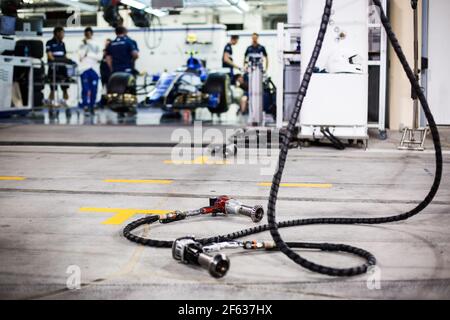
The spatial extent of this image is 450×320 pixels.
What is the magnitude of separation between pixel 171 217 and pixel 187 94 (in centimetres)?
851

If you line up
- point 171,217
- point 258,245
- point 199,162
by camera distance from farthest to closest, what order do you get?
point 199,162, point 171,217, point 258,245

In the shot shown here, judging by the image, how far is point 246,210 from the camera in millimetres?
3467

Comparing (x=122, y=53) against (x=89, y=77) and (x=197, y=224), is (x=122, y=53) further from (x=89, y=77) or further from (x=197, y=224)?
(x=197, y=224)

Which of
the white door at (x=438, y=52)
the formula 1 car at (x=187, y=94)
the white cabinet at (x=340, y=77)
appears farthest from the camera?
the formula 1 car at (x=187, y=94)

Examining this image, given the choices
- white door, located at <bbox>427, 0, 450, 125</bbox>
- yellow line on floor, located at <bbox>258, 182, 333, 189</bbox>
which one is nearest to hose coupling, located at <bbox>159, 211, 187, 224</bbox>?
yellow line on floor, located at <bbox>258, 182, 333, 189</bbox>

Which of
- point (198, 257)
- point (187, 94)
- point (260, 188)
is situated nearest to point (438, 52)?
point (187, 94)

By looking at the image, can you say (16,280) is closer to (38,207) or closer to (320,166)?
(38,207)

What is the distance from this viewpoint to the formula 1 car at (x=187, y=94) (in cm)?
1152

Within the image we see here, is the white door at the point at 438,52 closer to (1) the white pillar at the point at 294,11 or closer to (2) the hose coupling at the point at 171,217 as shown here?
(1) the white pillar at the point at 294,11

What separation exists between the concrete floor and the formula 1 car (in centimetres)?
481

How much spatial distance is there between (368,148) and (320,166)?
153 cm

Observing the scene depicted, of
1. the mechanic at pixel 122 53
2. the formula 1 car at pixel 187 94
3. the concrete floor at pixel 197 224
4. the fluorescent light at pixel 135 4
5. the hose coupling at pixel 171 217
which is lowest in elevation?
the concrete floor at pixel 197 224

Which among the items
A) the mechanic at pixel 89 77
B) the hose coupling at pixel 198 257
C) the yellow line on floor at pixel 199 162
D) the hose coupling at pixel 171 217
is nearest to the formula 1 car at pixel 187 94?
the mechanic at pixel 89 77
